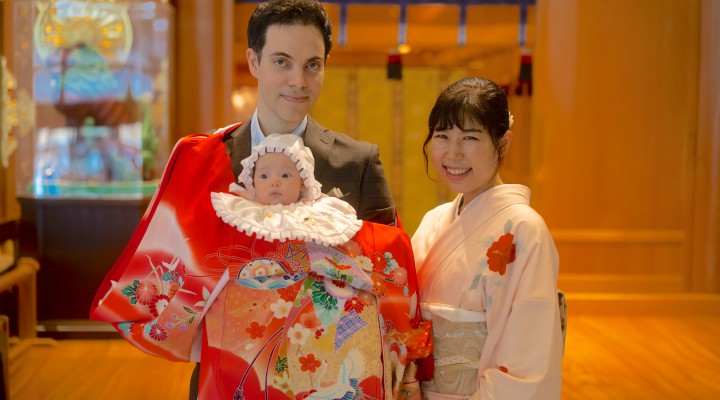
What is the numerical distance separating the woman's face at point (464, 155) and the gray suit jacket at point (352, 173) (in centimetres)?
16

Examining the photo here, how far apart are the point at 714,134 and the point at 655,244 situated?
0.91m

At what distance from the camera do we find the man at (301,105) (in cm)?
180

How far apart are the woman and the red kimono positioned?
14 centimetres

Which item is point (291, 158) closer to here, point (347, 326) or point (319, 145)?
point (319, 145)

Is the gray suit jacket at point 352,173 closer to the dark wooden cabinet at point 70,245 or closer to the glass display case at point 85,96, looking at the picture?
the dark wooden cabinet at point 70,245

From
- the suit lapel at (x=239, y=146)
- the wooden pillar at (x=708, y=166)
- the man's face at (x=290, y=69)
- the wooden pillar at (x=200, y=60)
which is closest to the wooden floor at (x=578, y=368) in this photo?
the wooden pillar at (x=708, y=166)

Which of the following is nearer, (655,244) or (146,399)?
(146,399)

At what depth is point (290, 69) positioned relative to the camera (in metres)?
1.81

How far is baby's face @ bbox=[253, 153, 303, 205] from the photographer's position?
1.72m

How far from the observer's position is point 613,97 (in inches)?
217

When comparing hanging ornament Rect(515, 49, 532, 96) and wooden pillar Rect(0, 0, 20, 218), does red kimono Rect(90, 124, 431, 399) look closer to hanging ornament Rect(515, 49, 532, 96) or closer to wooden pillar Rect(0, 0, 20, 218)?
wooden pillar Rect(0, 0, 20, 218)

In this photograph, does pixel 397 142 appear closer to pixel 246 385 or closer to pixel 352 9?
pixel 352 9

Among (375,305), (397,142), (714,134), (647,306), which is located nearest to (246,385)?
(375,305)

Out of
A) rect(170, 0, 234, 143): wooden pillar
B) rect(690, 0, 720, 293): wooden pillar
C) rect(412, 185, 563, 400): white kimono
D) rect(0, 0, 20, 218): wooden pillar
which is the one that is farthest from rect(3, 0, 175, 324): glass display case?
rect(690, 0, 720, 293): wooden pillar
